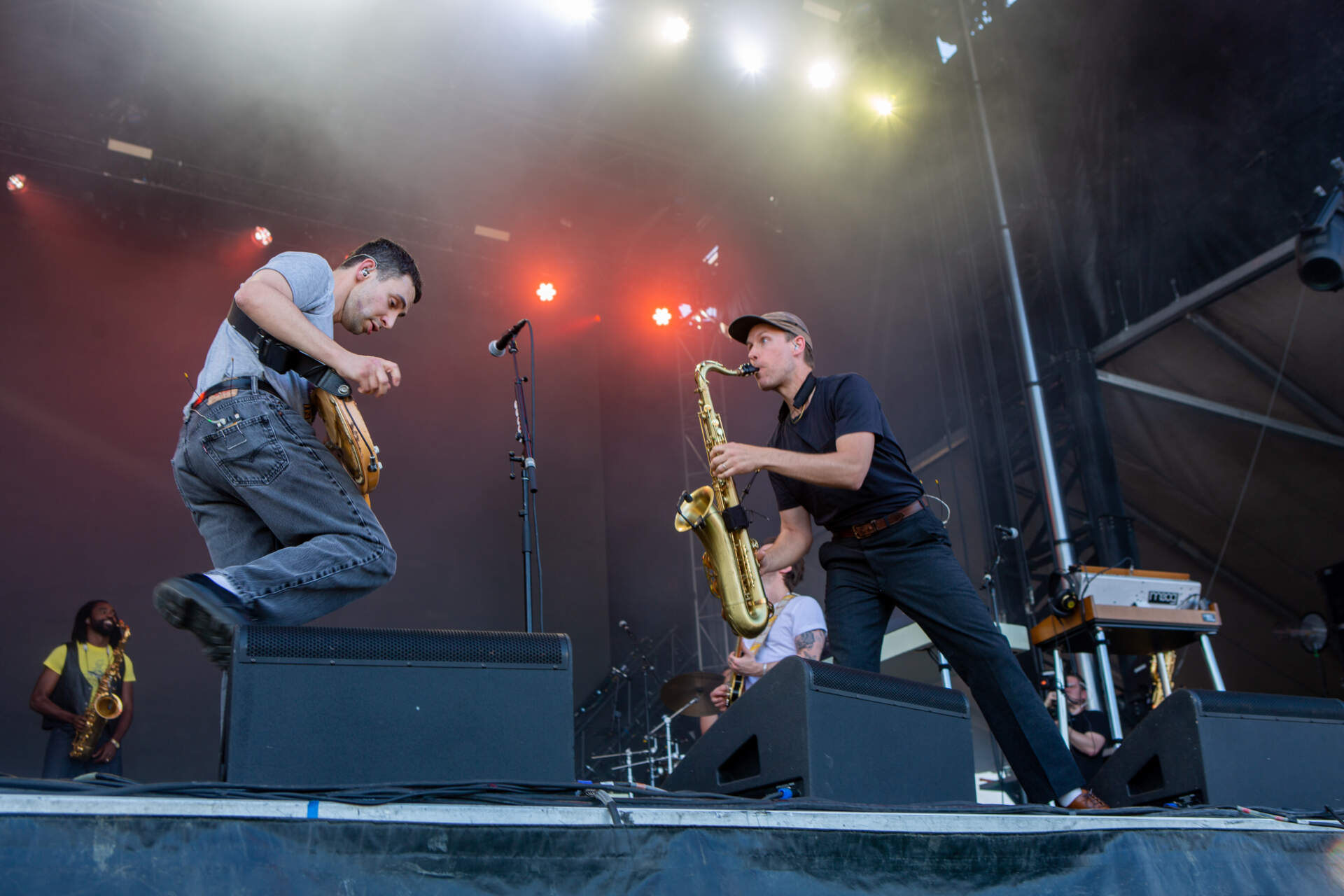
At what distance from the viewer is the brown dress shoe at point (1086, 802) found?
2.70 meters

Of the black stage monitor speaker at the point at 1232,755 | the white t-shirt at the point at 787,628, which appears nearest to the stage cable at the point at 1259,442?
the white t-shirt at the point at 787,628

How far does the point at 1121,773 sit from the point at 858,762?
1.07m

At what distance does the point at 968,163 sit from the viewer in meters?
8.27

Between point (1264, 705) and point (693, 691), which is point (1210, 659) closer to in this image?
point (1264, 705)

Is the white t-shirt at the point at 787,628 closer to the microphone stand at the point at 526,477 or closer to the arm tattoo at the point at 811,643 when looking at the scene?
the arm tattoo at the point at 811,643

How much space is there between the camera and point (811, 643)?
4.89m

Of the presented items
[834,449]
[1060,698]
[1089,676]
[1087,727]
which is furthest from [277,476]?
[1089,676]

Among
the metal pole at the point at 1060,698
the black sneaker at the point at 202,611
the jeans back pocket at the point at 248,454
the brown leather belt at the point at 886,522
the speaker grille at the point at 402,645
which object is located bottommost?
the speaker grille at the point at 402,645

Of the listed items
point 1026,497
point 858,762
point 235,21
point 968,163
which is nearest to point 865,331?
point 968,163

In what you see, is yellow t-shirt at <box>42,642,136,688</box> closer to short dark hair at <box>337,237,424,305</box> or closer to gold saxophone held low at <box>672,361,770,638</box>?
gold saxophone held low at <box>672,361,770,638</box>

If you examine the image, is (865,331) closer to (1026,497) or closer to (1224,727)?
(1026,497)

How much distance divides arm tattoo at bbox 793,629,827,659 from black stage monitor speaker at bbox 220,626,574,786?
3.04 metres

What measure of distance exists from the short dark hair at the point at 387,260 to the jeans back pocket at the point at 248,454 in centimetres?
71

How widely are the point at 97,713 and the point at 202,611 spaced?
5.76 metres
